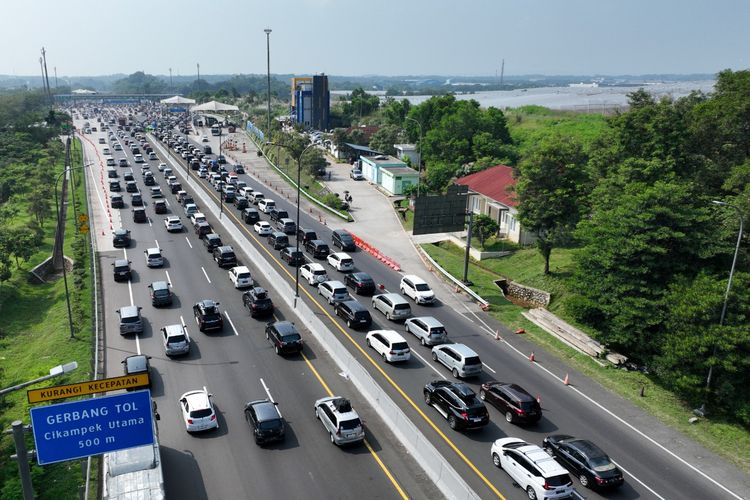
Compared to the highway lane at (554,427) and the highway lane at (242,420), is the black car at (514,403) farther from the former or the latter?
the highway lane at (242,420)

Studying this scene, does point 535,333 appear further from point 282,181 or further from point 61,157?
point 61,157

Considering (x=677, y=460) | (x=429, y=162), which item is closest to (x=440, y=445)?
(x=677, y=460)

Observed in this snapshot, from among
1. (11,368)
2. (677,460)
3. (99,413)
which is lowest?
(11,368)

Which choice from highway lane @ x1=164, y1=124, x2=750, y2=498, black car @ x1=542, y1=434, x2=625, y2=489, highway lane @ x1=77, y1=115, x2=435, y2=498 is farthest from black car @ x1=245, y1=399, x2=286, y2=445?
black car @ x1=542, y1=434, x2=625, y2=489

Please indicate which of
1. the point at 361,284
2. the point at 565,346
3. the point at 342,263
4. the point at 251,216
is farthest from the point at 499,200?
the point at 251,216

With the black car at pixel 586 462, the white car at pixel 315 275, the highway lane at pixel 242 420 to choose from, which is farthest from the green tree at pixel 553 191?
the black car at pixel 586 462
